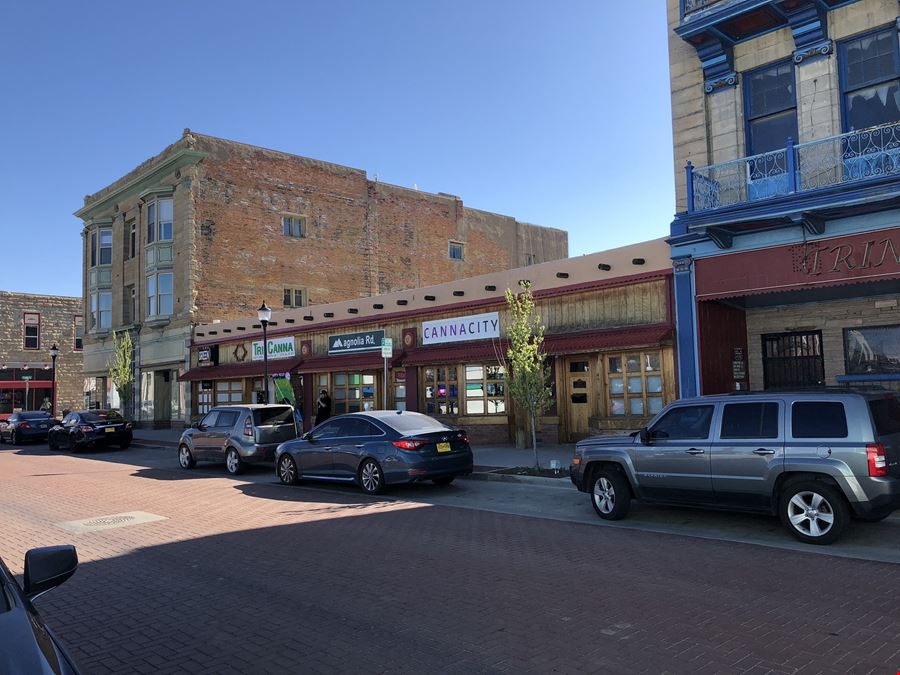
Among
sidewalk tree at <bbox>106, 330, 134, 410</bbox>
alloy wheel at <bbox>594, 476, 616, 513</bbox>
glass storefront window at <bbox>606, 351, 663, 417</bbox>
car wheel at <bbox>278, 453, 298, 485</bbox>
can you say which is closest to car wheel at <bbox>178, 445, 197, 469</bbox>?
car wheel at <bbox>278, 453, 298, 485</bbox>

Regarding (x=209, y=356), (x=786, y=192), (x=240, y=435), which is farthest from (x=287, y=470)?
(x=209, y=356)

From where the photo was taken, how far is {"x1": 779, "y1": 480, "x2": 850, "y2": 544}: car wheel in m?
7.75

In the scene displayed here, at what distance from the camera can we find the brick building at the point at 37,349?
51.4m

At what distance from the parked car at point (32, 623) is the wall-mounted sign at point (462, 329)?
16.6 metres

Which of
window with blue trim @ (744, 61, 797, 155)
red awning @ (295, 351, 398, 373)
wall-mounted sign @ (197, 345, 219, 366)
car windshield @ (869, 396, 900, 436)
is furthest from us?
wall-mounted sign @ (197, 345, 219, 366)

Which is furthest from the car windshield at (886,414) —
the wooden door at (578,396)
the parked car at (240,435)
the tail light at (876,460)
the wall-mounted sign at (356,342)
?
the wall-mounted sign at (356,342)

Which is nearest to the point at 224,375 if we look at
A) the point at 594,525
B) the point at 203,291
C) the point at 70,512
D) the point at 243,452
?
the point at 203,291

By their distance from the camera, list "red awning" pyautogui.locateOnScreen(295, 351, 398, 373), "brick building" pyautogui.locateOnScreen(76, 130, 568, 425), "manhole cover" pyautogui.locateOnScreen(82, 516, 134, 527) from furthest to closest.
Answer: "brick building" pyautogui.locateOnScreen(76, 130, 568, 425), "red awning" pyautogui.locateOnScreen(295, 351, 398, 373), "manhole cover" pyautogui.locateOnScreen(82, 516, 134, 527)

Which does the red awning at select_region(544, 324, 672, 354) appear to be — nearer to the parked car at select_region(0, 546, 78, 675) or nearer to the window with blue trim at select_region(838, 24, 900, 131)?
the window with blue trim at select_region(838, 24, 900, 131)

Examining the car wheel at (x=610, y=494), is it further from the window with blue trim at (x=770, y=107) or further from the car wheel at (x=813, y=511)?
the window with blue trim at (x=770, y=107)

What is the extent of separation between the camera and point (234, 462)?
1672 cm

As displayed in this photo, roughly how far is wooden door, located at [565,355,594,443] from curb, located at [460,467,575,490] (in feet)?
15.2

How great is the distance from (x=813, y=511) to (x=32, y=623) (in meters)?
7.89

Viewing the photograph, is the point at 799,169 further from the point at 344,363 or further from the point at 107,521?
the point at 344,363
